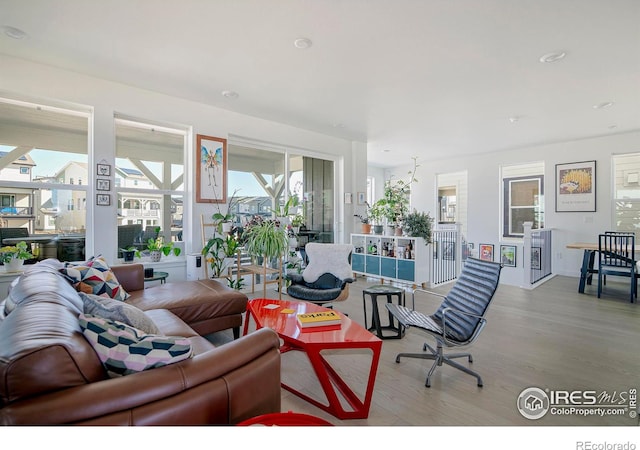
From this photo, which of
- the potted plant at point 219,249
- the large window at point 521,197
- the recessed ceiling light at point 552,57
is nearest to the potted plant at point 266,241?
the potted plant at point 219,249

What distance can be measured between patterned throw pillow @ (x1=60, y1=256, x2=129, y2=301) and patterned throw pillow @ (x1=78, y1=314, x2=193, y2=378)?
4.99ft

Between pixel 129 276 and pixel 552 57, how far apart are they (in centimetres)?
471

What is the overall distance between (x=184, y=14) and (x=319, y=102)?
7.18 ft

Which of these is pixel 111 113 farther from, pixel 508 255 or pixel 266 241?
pixel 508 255

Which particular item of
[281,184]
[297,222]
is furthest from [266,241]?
[281,184]

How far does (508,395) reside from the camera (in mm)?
2133

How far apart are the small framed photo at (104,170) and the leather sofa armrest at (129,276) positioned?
1264mm

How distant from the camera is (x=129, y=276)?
10.5 ft

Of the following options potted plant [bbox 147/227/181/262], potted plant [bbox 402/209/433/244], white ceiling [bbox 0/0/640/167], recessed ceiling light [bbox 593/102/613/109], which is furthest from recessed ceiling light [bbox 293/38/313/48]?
recessed ceiling light [bbox 593/102/613/109]

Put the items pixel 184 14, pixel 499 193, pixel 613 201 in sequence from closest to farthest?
pixel 184 14, pixel 613 201, pixel 499 193

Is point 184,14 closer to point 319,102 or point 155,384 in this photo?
point 319,102

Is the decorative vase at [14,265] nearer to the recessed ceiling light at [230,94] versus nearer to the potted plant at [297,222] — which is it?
the recessed ceiling light at [230,94]

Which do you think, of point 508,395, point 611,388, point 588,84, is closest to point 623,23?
point 588,84

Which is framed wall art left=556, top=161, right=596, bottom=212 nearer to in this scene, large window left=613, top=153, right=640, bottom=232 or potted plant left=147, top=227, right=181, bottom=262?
large window left=613, top=153, right=640, bottom=232
